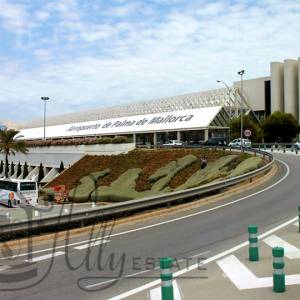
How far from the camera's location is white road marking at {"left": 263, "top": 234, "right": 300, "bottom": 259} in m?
10.1

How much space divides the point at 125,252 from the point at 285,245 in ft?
11.7

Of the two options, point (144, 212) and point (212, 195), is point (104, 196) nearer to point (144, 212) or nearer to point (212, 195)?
point (212, 195)

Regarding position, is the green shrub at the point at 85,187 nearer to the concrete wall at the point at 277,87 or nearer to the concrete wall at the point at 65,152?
the concrete wall at the point at 65,152

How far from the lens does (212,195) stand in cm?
2230

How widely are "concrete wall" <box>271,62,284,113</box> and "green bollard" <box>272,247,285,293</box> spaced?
329 feet

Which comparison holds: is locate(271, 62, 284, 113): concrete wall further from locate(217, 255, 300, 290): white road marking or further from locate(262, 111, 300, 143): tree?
locate(217, 255, 300, 290): white road marking

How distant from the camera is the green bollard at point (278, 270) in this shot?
22.8 ft

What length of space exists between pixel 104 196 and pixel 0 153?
52294 millimetres

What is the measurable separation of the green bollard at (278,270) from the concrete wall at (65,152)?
4864 cm

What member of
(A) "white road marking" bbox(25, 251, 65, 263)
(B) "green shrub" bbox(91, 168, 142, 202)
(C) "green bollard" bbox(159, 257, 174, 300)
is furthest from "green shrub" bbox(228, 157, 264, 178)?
(C) "green bollard" bbox(159, 257, 174, 300)

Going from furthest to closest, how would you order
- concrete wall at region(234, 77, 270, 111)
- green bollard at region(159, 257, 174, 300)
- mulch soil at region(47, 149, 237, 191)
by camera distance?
1. concrete wall at region(234, 77, 270, 111)
2. mulch soil at region(47, 149, 237, 191)
3. green bollard at region(159, 257, 174, 300)

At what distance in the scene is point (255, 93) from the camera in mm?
111312

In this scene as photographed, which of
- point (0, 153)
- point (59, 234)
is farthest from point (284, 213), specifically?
point (0, 153)

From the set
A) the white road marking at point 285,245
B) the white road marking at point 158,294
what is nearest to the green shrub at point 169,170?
the white road marking at point 285,245
